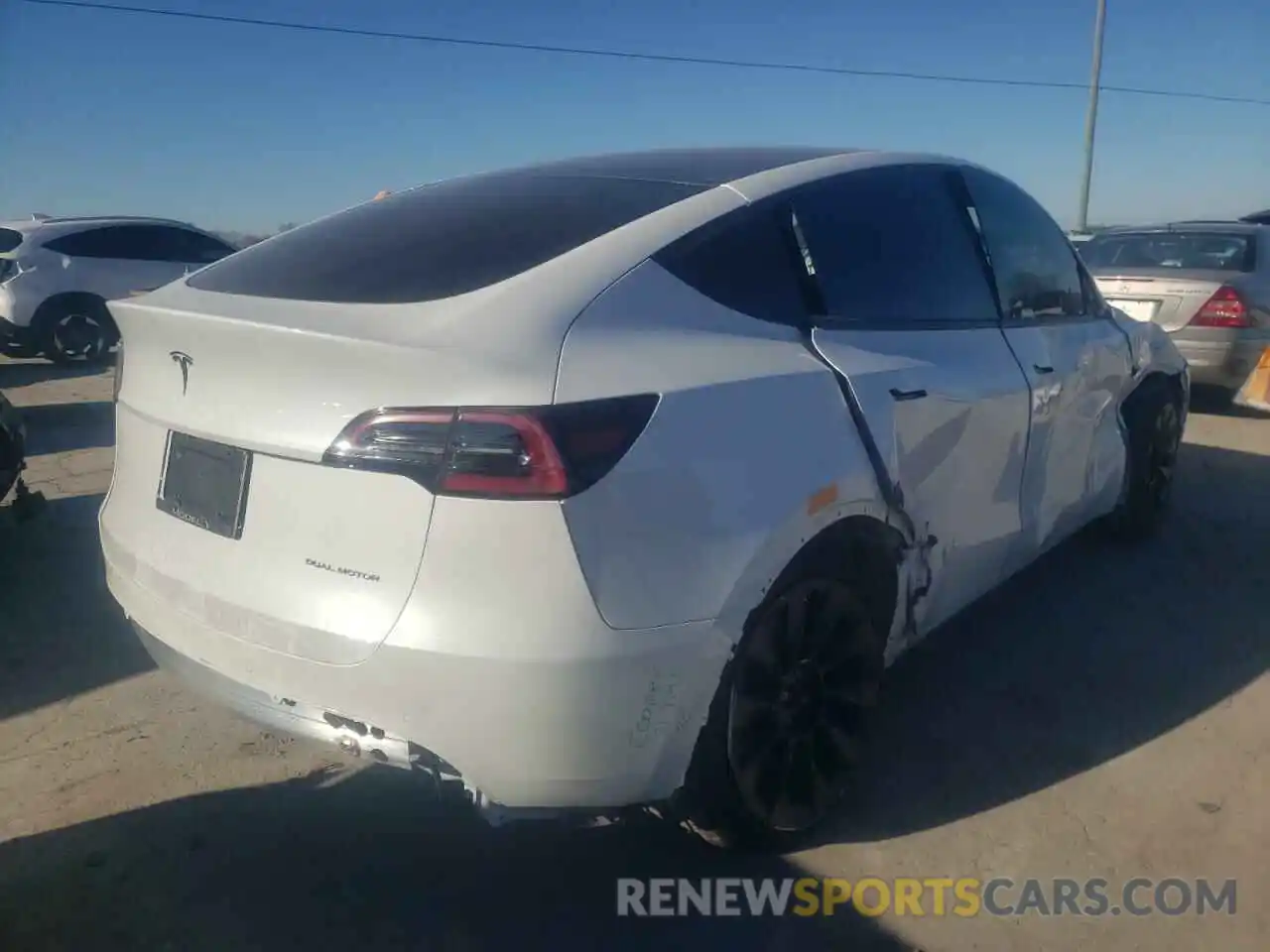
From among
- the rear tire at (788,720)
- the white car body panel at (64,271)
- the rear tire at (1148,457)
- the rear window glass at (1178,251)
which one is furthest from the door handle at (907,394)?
the white car body panel at (64,271)

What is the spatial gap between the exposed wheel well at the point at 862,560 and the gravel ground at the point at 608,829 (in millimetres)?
572

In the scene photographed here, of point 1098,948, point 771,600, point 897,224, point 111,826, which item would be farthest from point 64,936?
point 897,224

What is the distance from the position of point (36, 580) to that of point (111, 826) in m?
2.14

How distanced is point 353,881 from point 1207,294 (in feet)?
24.5

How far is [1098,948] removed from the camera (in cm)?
242

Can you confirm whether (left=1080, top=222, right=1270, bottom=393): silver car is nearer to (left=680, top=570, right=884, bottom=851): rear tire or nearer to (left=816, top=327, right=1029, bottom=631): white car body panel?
(left=816, top=327, right=1029, bottom=631): white car body panel

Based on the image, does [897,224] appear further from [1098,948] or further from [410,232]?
[1098,948]

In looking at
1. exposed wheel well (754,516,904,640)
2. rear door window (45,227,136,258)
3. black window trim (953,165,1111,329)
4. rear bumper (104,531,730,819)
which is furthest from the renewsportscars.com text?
rear door window (45,227,136,258)

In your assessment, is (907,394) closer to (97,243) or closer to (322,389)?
(322,389)

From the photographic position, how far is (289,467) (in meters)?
2.15

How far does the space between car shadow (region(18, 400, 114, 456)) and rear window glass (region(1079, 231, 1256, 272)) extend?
7.91m

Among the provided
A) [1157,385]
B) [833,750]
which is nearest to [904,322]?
[833,750]

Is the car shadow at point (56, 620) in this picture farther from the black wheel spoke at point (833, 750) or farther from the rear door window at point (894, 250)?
the rear door window at point (894, 250)

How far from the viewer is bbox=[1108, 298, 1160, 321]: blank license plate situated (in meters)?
7.99
